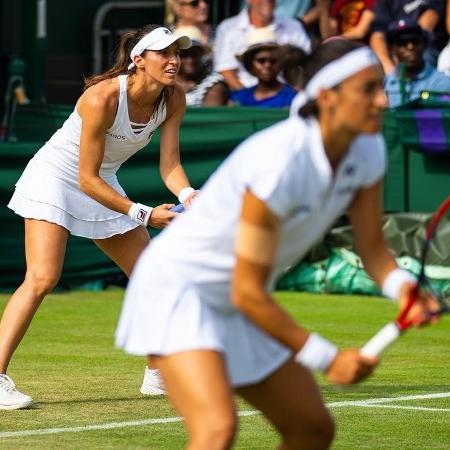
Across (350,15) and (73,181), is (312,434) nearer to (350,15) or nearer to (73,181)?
(73,181)

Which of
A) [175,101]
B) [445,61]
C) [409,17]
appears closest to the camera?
[175,101]

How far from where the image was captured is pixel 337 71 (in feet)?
14.1

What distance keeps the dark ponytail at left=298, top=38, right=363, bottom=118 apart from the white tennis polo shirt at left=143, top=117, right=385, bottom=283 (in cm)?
18

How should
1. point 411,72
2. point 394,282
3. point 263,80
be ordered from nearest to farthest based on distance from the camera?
point 394,282
point 411,72
point 263,80

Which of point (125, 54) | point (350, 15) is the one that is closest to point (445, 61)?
point (350, 15)

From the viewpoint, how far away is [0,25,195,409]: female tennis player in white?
7254 millimetres

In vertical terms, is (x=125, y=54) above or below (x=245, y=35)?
above

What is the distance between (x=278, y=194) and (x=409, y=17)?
10711 millimetres

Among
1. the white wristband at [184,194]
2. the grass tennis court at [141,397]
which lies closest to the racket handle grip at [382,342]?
the grass tennis court at [141,397]

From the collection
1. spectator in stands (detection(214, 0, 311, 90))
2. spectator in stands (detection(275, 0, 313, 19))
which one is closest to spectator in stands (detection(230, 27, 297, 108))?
spectator in stands (detection(214, 0, 311, 90))

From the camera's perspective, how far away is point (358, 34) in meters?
14.7

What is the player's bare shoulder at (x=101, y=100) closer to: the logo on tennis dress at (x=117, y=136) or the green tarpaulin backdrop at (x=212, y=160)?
the logo on tennis dress at (x=117, y=136)

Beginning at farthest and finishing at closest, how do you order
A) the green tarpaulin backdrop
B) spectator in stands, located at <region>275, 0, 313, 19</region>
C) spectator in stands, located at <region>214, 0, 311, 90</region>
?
1. spectator in stands, located at <region>275, 0, 313, 19</region>
2. spectator in stands, located at <region>214, 0, 311, 90</region>
3. the green tarpaulin backdrop

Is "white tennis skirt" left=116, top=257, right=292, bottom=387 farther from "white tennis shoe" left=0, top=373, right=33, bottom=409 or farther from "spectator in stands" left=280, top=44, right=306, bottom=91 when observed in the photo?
"white tennis shoe" left=0, top=373, right=33, bottom=409
